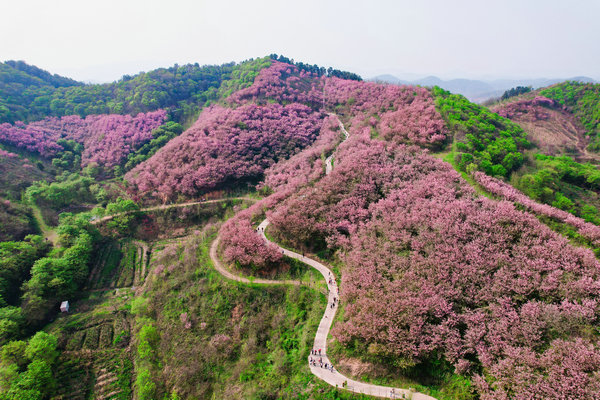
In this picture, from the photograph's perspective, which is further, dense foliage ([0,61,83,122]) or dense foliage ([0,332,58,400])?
dense foliage ([0,61,83,122])

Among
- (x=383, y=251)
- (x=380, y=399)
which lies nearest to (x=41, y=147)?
(x=383, y=251)

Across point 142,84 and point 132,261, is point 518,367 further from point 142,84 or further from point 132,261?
point 142,84

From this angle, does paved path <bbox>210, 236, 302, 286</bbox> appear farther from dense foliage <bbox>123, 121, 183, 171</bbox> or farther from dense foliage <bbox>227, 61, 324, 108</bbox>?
dense foliage <bbox>227, 61, 324, 108</bbox>

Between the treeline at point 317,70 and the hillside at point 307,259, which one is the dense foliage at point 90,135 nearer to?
the hillside at point 307,259

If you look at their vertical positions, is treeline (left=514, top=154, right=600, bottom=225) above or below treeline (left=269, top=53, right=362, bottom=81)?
below

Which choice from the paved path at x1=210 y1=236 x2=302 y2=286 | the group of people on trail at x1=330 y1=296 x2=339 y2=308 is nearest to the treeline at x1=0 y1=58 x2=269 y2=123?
the paved path at x1=210 y1=236 x2=302 y2=286

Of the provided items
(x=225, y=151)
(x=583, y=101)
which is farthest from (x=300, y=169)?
(x=583, y=101)

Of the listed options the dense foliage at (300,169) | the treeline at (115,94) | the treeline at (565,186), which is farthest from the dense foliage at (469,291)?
the treeline at (115,94)

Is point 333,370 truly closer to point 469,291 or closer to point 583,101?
point 469,291
